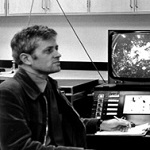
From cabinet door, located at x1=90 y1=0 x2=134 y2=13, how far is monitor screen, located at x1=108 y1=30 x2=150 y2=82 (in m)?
0.77

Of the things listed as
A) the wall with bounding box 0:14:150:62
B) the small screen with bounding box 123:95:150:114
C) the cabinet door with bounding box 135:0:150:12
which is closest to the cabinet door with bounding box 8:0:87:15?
the wall with bounding box 0:14:150:62

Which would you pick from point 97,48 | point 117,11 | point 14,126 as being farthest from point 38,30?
point 97,48

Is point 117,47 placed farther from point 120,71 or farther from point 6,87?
point 6,87

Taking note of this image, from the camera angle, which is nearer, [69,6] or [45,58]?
[45,58]

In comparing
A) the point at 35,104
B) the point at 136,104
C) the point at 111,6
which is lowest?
the point at 136,104

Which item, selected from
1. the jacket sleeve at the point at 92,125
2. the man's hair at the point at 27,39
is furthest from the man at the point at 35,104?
the jacket sleeve at the point at 92,125

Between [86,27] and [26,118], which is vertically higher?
[86,27]

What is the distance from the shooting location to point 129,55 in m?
2.95

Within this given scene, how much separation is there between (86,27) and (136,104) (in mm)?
1596

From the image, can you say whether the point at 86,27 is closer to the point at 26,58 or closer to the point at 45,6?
the point at 45,6

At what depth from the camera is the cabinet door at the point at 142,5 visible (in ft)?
11.9

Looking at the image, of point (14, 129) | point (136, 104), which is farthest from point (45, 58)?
point (136, 104)

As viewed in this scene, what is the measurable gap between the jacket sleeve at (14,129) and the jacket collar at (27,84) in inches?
5.4

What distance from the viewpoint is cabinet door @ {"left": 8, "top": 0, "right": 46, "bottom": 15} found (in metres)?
3.90
